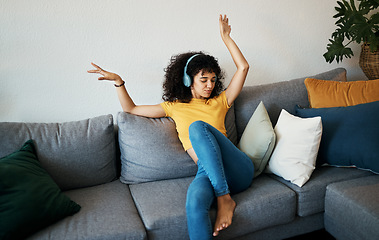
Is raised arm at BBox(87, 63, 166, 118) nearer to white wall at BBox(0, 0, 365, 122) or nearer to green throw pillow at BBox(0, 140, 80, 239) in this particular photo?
white wall at BBox(0, 0, 365, 122)

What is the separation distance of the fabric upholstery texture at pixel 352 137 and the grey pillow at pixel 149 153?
2.51 ft

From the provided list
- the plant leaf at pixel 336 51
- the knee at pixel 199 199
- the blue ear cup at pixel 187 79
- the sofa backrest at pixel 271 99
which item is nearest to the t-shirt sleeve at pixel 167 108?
the blue ear cup at pixel 187 79

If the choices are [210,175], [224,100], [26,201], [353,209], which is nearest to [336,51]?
[224,100]

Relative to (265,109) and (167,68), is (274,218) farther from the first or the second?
(167,68)

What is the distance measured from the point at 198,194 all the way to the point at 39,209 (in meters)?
0.68

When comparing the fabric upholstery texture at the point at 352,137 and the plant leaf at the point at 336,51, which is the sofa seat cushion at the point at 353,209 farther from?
the plant leaf at the point at 336,51

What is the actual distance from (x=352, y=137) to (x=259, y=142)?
482mm

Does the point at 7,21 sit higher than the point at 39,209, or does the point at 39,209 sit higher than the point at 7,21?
the point at 7,21

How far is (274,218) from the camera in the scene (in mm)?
1584

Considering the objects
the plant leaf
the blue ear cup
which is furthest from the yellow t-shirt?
the plant leaf

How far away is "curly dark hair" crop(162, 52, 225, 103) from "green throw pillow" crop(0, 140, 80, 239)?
34.3 inches

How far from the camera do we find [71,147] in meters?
1.77

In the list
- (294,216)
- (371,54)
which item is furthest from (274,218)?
(371,54)

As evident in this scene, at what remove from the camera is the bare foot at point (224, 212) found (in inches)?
56.4
